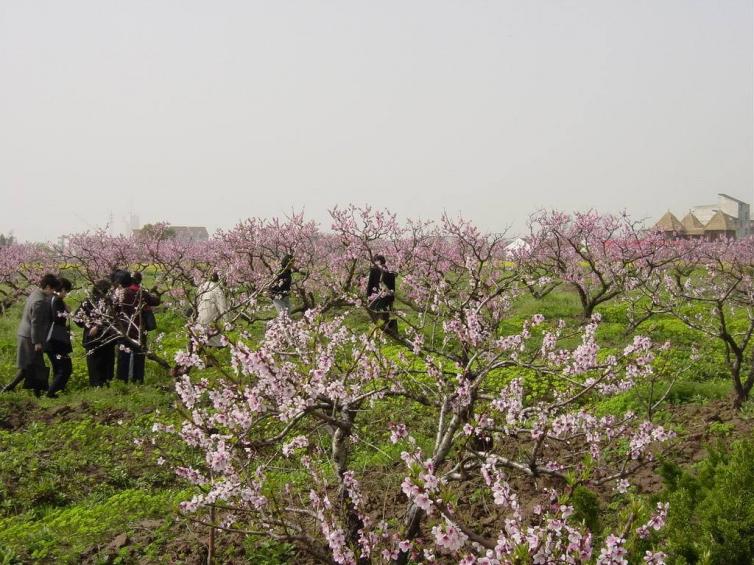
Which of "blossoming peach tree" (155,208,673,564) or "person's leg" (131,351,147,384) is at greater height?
"blossoming peach tree" (155,208,673,564)

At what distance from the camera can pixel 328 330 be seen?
15.9 feet

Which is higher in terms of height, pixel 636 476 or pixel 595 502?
pixel 595 502

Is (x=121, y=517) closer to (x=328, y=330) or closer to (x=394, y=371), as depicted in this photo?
(x=328, y=330)

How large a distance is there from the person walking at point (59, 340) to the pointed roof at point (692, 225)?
6645 cm

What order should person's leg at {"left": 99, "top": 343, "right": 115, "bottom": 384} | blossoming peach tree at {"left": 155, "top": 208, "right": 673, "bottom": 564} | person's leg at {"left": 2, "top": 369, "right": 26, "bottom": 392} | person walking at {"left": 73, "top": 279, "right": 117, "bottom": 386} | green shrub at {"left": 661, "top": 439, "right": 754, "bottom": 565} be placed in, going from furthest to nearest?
person's leg at {"left": 99, "top": 343, "right": 115, "bottom": 384} < person walking at {"left": 73, "top": 279, "right": 117, "bottom": 386} < person's leg at {"left": 2, "top": 369, "right": 26, "bottom": 392} < green shrub at {"left": 661, "top": 439, "right": 754, "bottom": 565} < blossoming peach tree at {"left": 155, "top": 208, "right": 673, "bottom": 564}

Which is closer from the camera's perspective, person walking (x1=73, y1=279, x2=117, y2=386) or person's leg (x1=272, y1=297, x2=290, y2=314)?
person walking (x1=73, y1=279, x2=117, y2=386)

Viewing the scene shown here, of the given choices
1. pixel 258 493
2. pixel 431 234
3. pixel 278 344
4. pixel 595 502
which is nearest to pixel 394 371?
pixel 278 344

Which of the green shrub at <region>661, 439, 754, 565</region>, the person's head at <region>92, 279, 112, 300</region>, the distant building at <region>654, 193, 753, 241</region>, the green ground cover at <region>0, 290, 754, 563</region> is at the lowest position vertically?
the green ground cover at <region>0, 290, 754, 563</region>

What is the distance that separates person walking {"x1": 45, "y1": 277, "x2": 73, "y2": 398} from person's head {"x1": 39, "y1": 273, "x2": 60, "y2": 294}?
0.07 m

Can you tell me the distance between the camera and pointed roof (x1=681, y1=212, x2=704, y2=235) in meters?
64.2

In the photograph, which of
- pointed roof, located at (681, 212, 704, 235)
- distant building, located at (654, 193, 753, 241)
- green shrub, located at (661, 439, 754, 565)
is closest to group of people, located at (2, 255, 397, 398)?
green shrub, located at (661, 439, 754, 565)

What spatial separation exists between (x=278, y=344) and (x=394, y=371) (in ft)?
3.52

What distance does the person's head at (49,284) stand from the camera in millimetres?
9283

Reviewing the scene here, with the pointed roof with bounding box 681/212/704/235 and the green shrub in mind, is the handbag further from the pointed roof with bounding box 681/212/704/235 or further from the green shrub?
the pointed roof with bounding box 681/212/704/235
